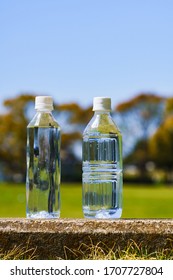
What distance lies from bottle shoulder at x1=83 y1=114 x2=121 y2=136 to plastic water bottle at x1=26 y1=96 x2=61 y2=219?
201 mm

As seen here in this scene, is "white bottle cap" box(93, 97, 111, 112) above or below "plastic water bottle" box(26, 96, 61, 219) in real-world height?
above

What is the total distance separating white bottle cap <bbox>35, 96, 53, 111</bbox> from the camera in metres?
3.55

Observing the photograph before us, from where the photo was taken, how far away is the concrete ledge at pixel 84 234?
11.4 feet

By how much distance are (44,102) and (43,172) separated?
0.43 metres

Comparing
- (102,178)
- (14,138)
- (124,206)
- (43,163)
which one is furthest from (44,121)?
(14,138)

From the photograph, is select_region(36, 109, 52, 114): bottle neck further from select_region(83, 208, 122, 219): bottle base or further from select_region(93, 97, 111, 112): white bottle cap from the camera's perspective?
select_region(83, 208, 122, 219): bottle base

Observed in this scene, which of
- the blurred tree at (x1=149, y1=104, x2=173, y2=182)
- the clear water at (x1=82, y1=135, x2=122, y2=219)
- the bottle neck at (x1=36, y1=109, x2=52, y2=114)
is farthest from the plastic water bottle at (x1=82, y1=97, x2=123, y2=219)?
the blurred tree at (x1=149, y1=104, x2=173, y2=182)

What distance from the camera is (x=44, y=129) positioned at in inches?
143

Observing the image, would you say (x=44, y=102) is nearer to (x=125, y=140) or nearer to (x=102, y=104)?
(x=102, y=104)

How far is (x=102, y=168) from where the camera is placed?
3.64 meters

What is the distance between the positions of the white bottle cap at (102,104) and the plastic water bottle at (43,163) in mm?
276

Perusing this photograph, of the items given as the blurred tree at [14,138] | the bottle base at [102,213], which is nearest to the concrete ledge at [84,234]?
the bottle base at [102,213]

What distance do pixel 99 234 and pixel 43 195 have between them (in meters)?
0.42
